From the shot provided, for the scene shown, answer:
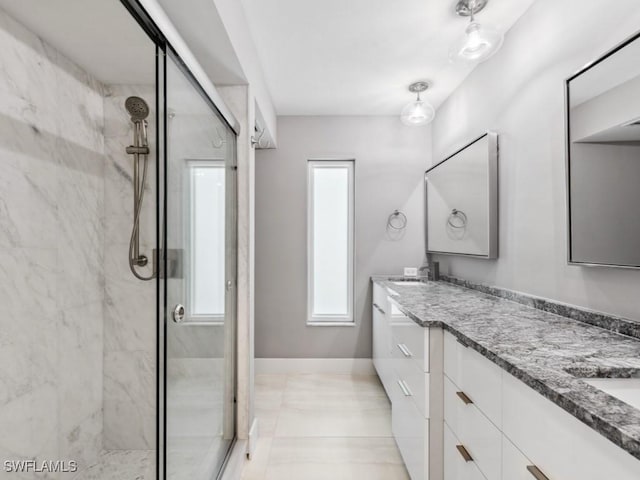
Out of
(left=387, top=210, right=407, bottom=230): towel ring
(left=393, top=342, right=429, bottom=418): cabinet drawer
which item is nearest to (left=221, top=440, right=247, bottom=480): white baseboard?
(left=393, top=342, right=429, bottom=418): cabinet drawer

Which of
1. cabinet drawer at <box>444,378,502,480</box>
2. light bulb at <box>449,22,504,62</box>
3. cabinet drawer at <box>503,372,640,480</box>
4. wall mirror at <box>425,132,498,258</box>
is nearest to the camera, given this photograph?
cabinet drawer at <box>503,372,640,480</box>

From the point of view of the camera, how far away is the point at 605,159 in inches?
52.1

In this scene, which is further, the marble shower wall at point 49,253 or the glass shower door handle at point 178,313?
the marble shower wall at point 49,253

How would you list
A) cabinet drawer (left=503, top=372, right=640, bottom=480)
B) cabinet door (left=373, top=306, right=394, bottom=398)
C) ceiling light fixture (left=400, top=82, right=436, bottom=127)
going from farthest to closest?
ceiling light fixture (left=400, top=82, right=436, bottom=127) → cabinet door (left=373, top=306, right=394, bottom=398) → cabinet drawer (left=503, top=372, right=640, bottom=480)

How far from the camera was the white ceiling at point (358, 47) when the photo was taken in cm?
191

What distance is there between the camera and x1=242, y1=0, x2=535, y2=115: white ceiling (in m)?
1.91

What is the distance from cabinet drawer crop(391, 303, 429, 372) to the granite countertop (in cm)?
6

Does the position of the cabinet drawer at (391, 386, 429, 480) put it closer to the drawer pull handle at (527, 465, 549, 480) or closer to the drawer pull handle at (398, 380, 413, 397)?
the drawer pull handle at (398, 380, 413, 397)

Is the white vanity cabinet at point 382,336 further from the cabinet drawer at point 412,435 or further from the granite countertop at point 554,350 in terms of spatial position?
the granite countertop at point 554,350

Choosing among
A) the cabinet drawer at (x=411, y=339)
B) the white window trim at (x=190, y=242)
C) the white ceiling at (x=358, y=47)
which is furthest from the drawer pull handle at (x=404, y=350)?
the white ceiling at (x=358, y=47)

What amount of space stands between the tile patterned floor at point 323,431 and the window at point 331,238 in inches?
28.8

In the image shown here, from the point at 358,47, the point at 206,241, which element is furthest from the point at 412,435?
the point at 358,47

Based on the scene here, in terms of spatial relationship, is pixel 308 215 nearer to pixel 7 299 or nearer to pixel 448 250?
pixel 448 250

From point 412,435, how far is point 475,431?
585 millimetres
